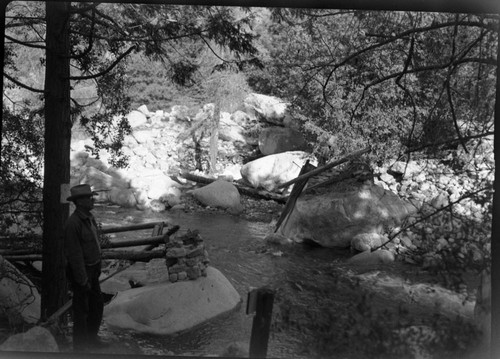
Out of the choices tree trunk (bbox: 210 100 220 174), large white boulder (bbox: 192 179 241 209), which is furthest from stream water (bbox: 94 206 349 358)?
tree trunk (bbox: 210 100 220 174)

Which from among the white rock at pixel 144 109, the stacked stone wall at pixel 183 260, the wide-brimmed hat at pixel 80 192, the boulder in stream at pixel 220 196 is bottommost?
the stacked stone wall at pixel 183 260

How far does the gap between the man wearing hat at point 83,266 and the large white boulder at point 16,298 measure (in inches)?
53.2

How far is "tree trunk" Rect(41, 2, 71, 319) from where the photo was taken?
20.9 ft

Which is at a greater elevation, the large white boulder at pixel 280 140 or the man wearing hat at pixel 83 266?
the large white boulder at pixel 280 140

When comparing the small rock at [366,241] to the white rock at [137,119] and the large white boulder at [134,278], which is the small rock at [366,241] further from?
the white rock at [137,119]

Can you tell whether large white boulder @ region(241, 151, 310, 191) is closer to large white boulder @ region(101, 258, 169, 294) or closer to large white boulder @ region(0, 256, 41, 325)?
large white boulder @ region(101, 258, 169, 294)

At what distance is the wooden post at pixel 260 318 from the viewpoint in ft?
13.4

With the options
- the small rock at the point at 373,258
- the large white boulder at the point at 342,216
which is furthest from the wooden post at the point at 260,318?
the large white boulder at the point at 342,216

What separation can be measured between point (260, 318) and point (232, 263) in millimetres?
6995

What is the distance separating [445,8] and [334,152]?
13285 mm

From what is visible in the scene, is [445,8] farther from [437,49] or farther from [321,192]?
[321,192]

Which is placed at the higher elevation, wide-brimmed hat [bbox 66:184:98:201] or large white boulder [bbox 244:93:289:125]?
large white boulder [bbox 244:93:289:125]

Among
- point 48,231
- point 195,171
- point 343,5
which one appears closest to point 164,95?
point 195,171

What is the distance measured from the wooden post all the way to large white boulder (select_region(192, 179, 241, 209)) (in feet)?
42.5
